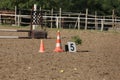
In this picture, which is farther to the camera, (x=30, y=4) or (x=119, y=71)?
(x=30, y=4)

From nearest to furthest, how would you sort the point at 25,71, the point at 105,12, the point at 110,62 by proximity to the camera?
the point at 25,71
the point at 110,62
the point at 105,12

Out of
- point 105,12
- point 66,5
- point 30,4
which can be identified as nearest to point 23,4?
point 30,4

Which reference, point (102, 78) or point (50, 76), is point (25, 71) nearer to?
point (50, 76)

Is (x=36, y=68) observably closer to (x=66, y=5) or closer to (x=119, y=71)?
(x=119, y=71)

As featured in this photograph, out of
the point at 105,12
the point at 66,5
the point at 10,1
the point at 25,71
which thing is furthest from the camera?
the point at 105,12

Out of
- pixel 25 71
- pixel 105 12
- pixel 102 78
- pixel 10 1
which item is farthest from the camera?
pixel 105 12

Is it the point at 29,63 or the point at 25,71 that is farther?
the point at 29,63

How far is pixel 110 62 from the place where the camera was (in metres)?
11.4

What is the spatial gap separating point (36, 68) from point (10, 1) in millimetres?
38789

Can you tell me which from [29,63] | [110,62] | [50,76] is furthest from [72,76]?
[110,62]

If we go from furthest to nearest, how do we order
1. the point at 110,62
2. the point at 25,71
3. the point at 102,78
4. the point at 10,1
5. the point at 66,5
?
the point at 66,5, the point at 10,1, the point at 110,62, the point at 25,71, the point at 102,78

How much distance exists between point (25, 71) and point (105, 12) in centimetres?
5478

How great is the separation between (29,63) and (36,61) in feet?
1.57

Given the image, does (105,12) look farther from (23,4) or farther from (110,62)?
(110,62)
